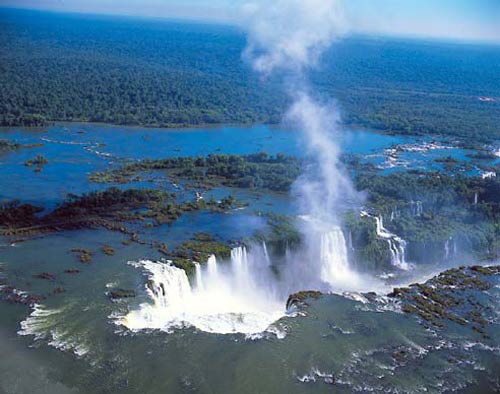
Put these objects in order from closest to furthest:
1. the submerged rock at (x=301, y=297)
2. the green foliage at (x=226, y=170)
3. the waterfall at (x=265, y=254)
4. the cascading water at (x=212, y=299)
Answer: the cascading water at (x=212, y=299), the submerged rock at (x=301, y=297), the waterfall at (x=265, y=254), the green foliage at (x=226, y=170)

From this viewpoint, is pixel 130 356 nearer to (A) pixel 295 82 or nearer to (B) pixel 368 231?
(B) pixel 368 231

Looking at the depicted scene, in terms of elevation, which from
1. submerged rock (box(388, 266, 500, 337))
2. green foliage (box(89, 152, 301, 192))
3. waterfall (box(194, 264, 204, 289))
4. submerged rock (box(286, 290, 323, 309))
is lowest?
submerged rock (box(388, 266, 500, 337))

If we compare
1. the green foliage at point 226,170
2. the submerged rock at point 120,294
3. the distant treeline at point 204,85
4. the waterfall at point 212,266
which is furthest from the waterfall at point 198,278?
the distant treeline at point 204,85

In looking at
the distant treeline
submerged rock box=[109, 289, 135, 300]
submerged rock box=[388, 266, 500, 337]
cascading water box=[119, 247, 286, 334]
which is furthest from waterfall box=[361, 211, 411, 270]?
the distant treeline

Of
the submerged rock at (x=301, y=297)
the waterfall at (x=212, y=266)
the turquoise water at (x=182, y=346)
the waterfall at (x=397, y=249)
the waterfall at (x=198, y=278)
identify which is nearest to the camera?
the turquoise water at (x=182, y=346)

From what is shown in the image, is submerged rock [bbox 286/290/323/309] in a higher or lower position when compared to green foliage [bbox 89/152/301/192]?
lower

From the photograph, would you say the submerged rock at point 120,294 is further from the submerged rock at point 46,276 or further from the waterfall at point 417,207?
the waterfall at point 417,207

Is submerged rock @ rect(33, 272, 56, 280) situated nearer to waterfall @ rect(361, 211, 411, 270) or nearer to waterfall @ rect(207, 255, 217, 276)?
waterfall @ rect(207, 255, 217, 276)

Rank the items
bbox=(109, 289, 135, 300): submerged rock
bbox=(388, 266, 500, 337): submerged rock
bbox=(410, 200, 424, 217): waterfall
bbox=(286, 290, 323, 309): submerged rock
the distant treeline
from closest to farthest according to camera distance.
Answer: bbox=(109, 289, 135, 300): submerged rock, bbox=(388, 266, 500, 337): submerged rock, bbox=(286, 290, 323, 309): submerged rock, bbox=(410, 200, 424, 217): waterfall, the distant treeline

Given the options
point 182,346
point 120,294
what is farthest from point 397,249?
point 120,294
